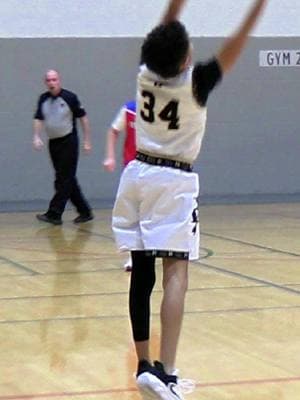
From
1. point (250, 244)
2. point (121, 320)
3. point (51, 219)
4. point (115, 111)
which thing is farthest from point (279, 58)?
point (121, 320)

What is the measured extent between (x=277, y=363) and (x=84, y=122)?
7745 mm

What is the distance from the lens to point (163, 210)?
4.61m

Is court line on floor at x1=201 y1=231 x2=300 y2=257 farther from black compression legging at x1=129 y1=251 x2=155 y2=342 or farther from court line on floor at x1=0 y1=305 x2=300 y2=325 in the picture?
black compression legging at x1=129 y1=251 x2=155 y2=342

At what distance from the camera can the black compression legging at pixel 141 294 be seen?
15.5 ft

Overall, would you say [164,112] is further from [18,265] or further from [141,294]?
[18,265]

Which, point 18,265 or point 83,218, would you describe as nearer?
point 18,265

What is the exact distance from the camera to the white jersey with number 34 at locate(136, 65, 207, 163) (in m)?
4.59

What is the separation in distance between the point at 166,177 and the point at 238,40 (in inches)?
25.8

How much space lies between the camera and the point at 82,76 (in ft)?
51.6

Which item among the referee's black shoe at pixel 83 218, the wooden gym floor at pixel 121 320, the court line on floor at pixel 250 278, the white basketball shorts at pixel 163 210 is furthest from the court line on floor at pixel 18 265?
the white basketball shorts at pixel 163 210

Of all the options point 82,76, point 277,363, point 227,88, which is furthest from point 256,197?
Answer: point 277,363

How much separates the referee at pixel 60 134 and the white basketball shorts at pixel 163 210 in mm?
8269

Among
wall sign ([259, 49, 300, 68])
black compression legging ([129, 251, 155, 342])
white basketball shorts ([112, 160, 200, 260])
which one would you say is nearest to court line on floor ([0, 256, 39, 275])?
black compression legging ([129, 251, 155, 342])

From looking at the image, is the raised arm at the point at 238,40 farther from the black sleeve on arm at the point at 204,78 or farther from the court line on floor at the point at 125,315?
the court line on floor at the point at 125,315
